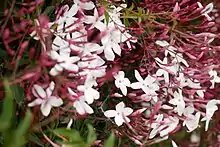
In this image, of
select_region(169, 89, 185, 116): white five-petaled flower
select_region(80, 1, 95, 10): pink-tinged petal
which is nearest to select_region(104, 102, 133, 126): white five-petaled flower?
select_region(169, 89, 185, 116): white five-petaled flower

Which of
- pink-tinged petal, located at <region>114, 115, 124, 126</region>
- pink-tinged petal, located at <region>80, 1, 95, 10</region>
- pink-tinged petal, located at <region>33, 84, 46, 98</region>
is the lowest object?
pink-tinged petal, located at <region>114, 115, 124, 126</region>

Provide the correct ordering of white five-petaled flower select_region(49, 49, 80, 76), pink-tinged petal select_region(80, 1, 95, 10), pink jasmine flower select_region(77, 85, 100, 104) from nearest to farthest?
white five-petaled flower select_region(49, 49, 80, 76) < pink jasmine flower select_region(77, 85, 100, 104) < pink-tinged petal select_region(80, 1, 95, 10)

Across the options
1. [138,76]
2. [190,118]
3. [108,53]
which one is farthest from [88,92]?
[190,118]

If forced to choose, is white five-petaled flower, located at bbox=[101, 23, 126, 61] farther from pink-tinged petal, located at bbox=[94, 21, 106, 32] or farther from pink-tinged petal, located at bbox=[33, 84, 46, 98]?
pink-tinged petal, located at bbox=[33, 84, 46, 98]

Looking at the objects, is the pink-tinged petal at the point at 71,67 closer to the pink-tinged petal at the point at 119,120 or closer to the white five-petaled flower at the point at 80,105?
the white five-petaled flower at the point at 80,105

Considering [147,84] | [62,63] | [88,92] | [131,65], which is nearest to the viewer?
[62,63]

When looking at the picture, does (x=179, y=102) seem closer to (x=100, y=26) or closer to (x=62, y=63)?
(x=100, y=26)

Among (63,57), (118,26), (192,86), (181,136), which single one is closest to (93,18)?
(118,26)

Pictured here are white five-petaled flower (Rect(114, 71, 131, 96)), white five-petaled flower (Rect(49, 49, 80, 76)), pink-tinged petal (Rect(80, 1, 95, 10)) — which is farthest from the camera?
white five-petaled flower (Rect(114, 71, 131, 96))
